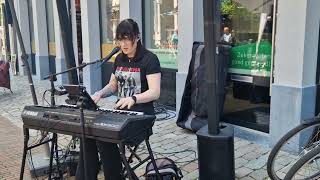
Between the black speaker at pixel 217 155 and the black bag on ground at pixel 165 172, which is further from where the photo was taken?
the black bag on ground at pixel 165 172

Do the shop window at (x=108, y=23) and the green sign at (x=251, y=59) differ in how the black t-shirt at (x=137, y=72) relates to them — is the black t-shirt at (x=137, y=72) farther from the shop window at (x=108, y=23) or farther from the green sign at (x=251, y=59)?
the shop window at (x=108, y=23)

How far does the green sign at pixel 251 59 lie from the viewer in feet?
15.9

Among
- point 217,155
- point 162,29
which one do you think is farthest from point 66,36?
point 162,29

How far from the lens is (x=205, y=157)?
300cm

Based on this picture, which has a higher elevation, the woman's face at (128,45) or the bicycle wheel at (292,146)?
the woman's face at (128,45)

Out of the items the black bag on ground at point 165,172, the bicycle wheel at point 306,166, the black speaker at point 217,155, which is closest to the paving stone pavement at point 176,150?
the black bag on ground at point 165,172

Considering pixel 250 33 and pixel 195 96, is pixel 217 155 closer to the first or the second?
pixel 195 96

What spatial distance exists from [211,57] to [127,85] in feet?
2.78

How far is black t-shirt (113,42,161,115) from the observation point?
317cm

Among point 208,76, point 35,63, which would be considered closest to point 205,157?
point 208,76

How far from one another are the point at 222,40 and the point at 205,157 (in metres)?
2.84

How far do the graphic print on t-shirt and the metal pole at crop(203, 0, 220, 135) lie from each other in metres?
0.66

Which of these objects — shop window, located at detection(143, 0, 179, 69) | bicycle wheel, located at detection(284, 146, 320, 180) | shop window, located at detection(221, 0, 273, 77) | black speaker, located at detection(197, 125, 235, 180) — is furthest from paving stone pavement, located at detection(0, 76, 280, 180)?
shop window, located at detection(143, 0, 179, 69)

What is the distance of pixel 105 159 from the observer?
2930 millimetres
